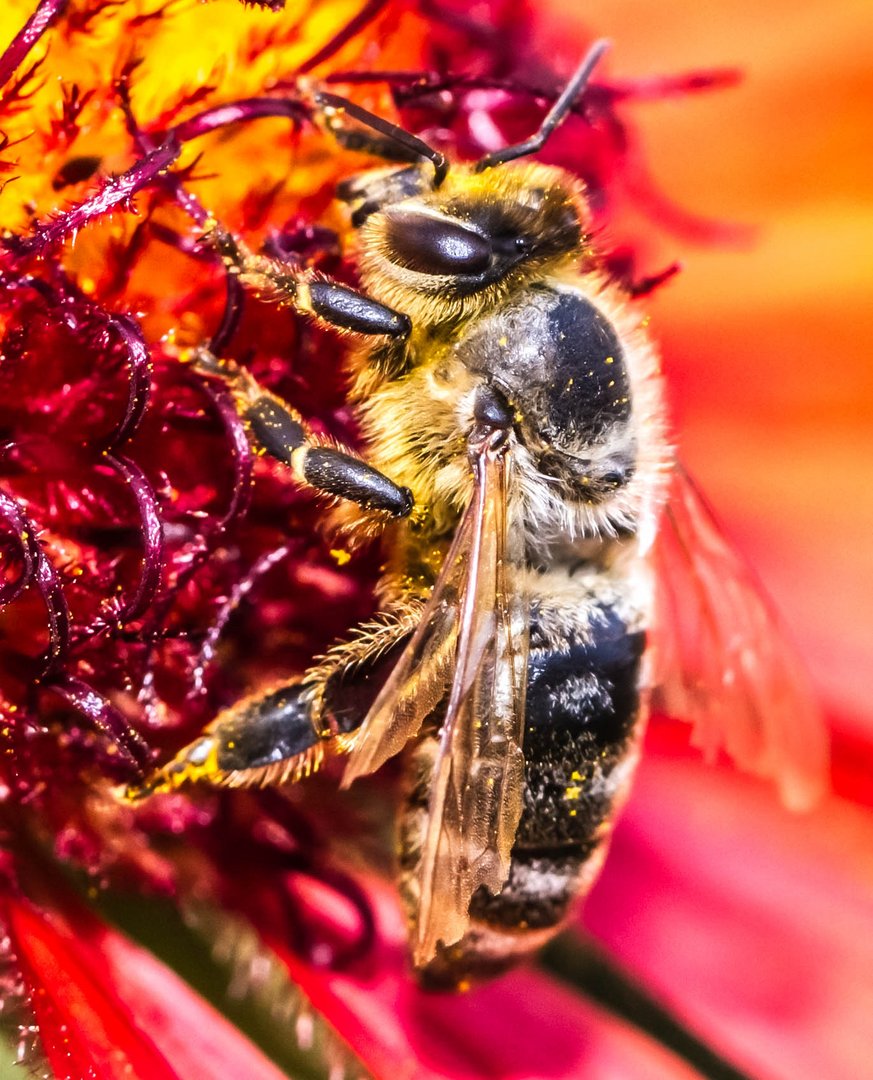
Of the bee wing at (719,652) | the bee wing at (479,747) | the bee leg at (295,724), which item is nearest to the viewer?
the bee wing at (479,747)

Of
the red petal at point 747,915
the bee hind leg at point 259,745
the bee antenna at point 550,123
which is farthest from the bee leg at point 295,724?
the red petal at point 747,915

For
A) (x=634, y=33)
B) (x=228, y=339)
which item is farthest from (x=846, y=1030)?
(x=634, y=33)

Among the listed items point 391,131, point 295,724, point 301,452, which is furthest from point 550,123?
point 295,724

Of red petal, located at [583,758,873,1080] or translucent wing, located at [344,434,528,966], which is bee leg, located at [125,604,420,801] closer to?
translucent wing, located at [344,434,528,966]

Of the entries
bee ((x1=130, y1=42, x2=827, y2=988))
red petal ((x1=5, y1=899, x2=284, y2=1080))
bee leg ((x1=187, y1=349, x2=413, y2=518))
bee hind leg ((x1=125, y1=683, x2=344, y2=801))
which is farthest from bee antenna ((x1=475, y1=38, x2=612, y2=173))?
red petal ((x1=5, y1=899, x2=284, y2=1080))

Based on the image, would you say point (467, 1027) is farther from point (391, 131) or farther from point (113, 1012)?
point (391, 131)

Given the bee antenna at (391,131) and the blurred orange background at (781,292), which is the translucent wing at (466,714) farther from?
the blurred orange background at (781,292)
